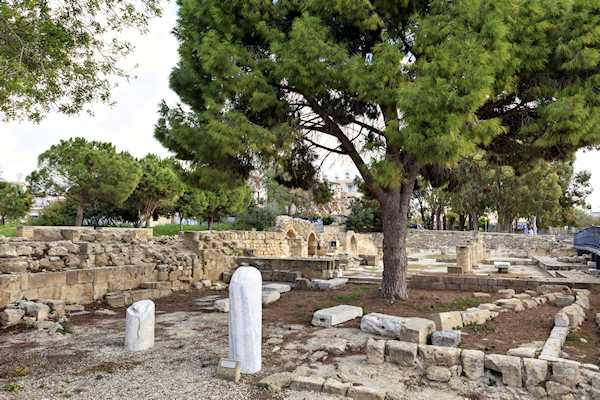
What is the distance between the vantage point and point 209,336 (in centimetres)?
639

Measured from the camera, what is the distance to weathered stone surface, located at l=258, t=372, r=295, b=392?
4305 mm

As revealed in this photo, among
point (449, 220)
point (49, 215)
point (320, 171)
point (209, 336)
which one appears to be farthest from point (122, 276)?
point (449, 220)

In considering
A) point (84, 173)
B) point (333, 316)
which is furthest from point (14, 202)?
point (333, 316)

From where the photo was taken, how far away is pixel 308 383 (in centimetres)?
433

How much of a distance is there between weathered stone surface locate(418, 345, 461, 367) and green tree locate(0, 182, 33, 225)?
3526 cm

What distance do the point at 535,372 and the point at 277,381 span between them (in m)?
2.66

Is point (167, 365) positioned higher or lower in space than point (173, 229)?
lower

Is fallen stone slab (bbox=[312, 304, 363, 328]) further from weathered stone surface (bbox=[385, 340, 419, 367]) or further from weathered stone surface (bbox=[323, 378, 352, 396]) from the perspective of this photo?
weathered stone surface (bbox=[323, 378, 352, 396])

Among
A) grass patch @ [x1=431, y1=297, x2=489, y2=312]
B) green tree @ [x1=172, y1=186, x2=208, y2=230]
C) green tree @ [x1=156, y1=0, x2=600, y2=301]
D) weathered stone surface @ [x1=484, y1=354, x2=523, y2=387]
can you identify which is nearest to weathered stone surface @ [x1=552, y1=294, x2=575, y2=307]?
grass patch @ [x1=431, y1=297, x2=489, y2=312]

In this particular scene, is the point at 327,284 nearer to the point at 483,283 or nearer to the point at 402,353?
the point at 483,283

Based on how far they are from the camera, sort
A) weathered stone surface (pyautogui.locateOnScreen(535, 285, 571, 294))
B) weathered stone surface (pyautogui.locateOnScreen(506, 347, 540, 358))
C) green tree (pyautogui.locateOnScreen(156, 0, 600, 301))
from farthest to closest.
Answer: weathered stone surface (pyautogui.locateOnScreen(535, 285, 571, 294)) < green tree (pyautogui.locateOnScreen(156, 0, 600, 301)) < weathered stone surface (pyautogui.locateOnScreen(506, 347, 540, 358))

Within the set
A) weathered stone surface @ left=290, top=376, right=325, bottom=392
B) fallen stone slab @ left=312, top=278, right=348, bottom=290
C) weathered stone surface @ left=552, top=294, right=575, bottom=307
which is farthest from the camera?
fallen stone slab @ left=312, top=278, right=348, bottom=290

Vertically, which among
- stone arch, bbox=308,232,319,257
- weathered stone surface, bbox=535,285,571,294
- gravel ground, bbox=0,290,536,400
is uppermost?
stone arch, bbox=308,232,319,257

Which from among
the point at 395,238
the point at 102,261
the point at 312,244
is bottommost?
the point at 312,244
